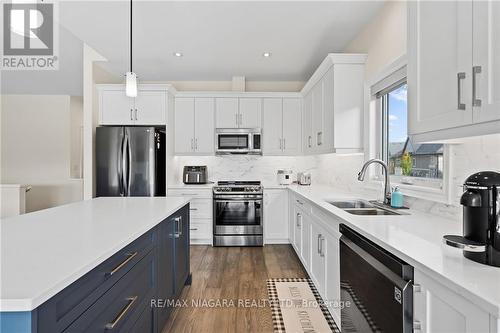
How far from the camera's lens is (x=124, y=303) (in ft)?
4.43

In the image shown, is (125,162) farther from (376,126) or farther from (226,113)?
(376,126)

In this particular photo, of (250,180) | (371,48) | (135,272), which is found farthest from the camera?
(250,180)

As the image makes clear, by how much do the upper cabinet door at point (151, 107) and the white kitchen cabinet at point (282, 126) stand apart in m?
1.56

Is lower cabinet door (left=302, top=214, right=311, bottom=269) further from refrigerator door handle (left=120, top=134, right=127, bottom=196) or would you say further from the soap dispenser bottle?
refrigerator door handle (left=120, top=134, right=127, bottom=196)

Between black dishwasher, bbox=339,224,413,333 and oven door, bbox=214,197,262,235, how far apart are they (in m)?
2.41

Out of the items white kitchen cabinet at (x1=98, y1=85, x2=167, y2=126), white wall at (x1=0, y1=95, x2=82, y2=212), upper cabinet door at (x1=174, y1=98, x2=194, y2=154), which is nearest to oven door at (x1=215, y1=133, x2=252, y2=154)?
upper cabinet door at (x1=174, y1=98, x2=194, y2=154)

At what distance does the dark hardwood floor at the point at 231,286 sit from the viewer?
2.23 meters

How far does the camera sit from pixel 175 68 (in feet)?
14.0

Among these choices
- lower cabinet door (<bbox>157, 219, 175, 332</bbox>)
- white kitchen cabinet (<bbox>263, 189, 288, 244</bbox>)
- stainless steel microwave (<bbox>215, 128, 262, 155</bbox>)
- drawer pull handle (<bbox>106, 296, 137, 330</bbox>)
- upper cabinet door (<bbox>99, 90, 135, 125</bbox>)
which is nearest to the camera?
drawer pull handle (<bbox>106, 296, 137, 330</bbox>)

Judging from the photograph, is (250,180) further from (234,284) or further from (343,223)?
(343,223)

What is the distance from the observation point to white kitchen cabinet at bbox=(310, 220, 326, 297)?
7.75 ft

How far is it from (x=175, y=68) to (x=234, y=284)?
10.3ft

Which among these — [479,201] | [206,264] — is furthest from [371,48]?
[206,264]

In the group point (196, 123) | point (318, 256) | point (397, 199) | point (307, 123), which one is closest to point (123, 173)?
point (196, 123)
